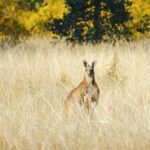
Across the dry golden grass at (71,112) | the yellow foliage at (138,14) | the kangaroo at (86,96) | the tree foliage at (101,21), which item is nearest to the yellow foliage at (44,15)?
the tree foliage at (101,21)

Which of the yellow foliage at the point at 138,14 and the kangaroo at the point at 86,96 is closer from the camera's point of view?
the kangaroo at the point at 86,96

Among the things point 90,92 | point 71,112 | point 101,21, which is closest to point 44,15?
point 101,21

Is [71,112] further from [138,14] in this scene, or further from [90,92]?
[138,14]

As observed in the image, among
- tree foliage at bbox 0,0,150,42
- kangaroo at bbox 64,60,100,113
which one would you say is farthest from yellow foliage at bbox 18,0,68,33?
kangaroo at bbox 64,60,100,113

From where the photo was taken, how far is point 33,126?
15.5 ft

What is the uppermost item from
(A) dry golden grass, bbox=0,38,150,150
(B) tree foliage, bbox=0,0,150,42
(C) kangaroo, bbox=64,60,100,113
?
(B) tree foliage, bbox=0,0,150,42

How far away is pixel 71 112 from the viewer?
495cm

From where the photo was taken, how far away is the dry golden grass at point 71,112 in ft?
14.4

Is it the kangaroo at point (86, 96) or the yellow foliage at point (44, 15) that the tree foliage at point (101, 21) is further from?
the kangaroo at point (86, 96)

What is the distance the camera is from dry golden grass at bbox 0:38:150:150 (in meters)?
4.39

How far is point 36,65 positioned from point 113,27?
4.79 m

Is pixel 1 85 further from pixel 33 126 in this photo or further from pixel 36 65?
pixel 33 126

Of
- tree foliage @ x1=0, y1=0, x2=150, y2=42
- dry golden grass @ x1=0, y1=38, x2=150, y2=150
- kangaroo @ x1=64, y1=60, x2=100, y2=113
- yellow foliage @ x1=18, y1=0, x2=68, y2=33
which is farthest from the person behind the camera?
yellow foliage @ x1=18, y1=0, x2=68, y2=33

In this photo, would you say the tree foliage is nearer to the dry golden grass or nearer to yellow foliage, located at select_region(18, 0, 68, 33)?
yellow foliage, located at select_region(18, 0, 68, 33)
